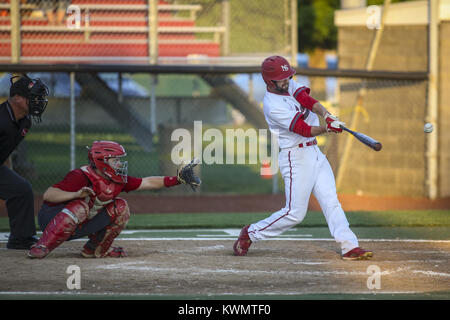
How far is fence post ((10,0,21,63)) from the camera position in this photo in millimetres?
13000

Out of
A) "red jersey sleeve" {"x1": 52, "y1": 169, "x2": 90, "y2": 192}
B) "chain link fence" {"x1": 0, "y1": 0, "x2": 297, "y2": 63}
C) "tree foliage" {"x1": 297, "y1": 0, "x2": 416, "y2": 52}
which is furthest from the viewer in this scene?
"tree foliage" {"x1": 297, "y1": 0, "x2": 416, "y2": 52}

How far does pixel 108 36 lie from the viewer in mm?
14516

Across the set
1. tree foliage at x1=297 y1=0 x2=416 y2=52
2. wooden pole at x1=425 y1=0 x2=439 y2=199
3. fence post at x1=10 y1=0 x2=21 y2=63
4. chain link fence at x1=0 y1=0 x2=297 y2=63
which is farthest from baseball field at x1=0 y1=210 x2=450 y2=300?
tree foliage at x1=297 y1=0 x2=416 y2=52

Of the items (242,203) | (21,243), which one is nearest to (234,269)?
(21,243)

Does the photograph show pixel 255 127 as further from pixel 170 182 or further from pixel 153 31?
pixel 170 182

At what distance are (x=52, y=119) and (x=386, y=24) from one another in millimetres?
9473

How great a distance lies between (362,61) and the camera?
579 inches

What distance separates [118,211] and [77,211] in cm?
40

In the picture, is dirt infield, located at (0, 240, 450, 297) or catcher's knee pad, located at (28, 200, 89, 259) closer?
dirt infield, located at (0, 240, 450, 297)

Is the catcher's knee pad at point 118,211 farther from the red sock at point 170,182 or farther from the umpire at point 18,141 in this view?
the umpire at point 18,141

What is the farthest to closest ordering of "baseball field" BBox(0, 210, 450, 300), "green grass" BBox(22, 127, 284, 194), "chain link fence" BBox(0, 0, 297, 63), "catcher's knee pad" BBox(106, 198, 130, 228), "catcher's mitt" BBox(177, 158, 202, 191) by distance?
"green grass" BBox(22, 127, 284, 194), "chain link fence" BBox(0, 0, 297, 63), "catcher's knee pad" BBox(106, 198, 130, 228), "catcher's mitt" BBox(177, 158, 202, 191), "baseball field" BBox(0, 210, 450, 300)

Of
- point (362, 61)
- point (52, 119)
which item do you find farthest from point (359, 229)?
point (52, 119)

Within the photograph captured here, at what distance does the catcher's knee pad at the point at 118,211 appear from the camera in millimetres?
6801

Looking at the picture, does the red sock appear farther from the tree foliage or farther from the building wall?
the tree foliage
